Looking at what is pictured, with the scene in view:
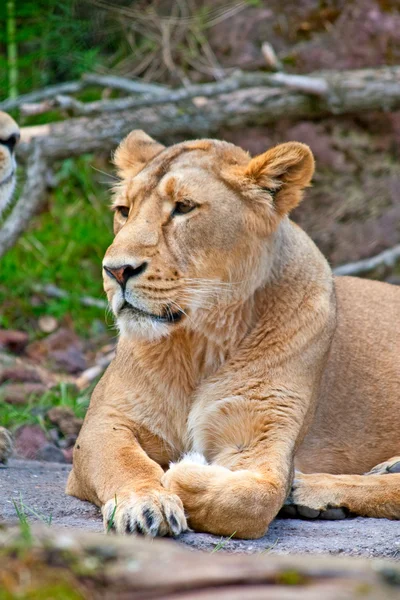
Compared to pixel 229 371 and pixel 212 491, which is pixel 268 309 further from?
pixel 212 491

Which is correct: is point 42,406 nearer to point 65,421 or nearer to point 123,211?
point 65,421

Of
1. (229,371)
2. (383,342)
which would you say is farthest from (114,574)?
(383,342)

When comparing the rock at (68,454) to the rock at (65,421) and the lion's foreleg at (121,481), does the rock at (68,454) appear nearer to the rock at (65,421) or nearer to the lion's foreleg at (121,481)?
the rock at (65,421)

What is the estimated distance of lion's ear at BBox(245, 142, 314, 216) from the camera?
10.8 ft

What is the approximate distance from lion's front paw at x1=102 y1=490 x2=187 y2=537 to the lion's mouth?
56 cm

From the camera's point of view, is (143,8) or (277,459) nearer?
(277,459)

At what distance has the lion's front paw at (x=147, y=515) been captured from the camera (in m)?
2.63

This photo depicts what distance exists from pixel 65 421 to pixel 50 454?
0.31 meters

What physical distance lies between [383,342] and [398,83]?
2.49m

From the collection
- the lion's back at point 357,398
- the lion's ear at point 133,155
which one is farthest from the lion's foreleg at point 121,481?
the lion's ear at point 133,155

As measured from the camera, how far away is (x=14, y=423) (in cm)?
467

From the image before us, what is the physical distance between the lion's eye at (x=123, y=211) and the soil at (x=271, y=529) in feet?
3.09

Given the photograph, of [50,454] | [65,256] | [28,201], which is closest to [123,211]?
[50,454]

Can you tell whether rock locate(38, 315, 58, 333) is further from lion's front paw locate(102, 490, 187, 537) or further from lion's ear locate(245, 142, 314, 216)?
lion's front paw locate(102, 490, 187, 537)
